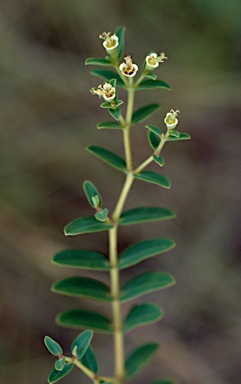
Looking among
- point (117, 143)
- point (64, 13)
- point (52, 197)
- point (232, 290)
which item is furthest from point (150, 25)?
point (232, 290)

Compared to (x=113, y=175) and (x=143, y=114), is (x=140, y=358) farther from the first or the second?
(x=113, y=175)

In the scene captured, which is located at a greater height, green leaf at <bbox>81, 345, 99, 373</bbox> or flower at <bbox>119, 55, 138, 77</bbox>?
flower at <bbox>119, 55, 138, 77</bbox>

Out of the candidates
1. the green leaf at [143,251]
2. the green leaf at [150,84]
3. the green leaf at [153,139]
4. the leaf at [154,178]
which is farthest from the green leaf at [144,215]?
the green leaf at [150,84]

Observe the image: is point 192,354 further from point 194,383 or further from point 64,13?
point 64,13

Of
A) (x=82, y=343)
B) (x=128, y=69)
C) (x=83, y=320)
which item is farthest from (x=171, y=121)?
(x=83, y=320)

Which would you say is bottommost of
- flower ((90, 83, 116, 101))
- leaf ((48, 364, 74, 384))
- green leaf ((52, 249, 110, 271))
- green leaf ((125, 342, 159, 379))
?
leaf ((48, 364, 74, 384))

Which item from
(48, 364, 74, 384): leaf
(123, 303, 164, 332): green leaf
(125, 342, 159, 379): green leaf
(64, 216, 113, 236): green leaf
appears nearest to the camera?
(48, 364, 74, 384): leaf

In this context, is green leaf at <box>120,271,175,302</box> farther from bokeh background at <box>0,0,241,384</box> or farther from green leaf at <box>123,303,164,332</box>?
bokeh background at <box>0,0,241,384</box>

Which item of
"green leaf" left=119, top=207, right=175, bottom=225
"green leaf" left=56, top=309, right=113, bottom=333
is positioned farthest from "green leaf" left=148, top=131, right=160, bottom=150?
"green leaf" left=56, top=309, right=113, bottom=333
